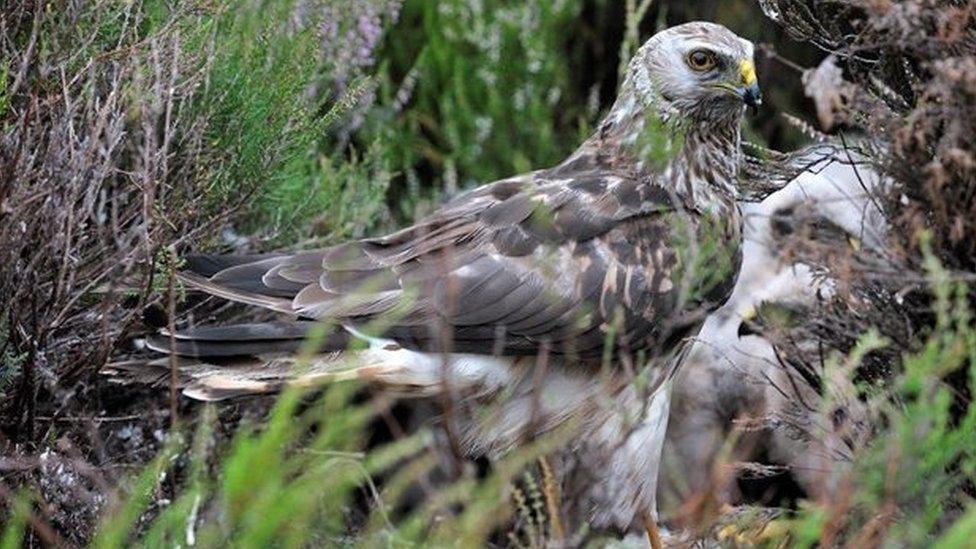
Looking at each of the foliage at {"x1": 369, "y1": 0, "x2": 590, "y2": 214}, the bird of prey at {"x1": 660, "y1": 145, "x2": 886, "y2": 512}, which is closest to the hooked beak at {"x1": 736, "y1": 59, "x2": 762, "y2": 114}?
the bird of prey at {"x1": 660, "y1": 145, "x2": 886, "y2": 512}

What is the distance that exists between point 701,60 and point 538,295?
796 mm

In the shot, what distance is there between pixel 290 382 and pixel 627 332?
78 centimetres

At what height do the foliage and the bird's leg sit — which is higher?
the foliage

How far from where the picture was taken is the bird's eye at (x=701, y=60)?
4.11 meters

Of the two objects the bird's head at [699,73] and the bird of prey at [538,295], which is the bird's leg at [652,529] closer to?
the bird of prey at [538,295]

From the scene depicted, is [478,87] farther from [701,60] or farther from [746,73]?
[746,73]

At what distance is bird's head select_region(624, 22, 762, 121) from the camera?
160 inches

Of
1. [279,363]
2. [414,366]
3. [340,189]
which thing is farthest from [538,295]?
[340,189]

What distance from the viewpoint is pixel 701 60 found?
412 centimetres

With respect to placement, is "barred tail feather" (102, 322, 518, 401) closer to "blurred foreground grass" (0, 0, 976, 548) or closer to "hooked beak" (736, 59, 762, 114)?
"blurred foreground grass" (0, 0, 976, 548)

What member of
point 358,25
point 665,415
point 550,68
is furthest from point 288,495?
point 550,68

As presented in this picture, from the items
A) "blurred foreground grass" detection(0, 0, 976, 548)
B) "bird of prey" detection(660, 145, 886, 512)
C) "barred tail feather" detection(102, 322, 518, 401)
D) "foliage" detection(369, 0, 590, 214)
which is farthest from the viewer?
"foliage" detection(369, 0, 590, 214)

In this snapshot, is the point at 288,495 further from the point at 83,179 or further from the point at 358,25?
the point at 358,25

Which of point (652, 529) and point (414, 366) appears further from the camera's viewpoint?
point (652, 529)
